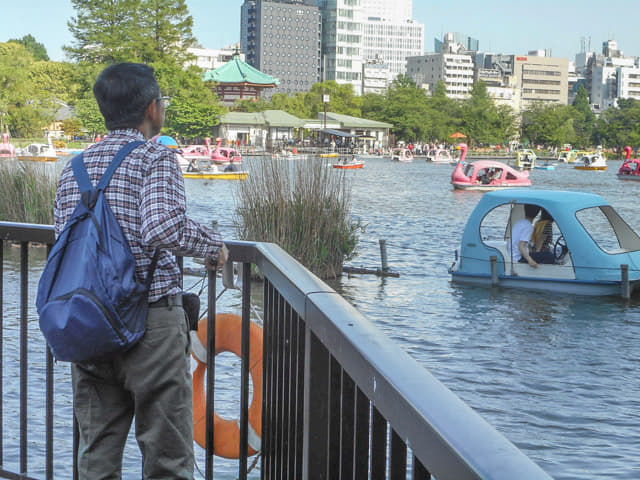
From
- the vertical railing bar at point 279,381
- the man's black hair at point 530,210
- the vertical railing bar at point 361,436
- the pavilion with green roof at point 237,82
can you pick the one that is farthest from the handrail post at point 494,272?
the pavilion with green roof at point 237,82

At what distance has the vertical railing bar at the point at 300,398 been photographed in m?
2.13

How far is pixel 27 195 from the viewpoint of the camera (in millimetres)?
15359

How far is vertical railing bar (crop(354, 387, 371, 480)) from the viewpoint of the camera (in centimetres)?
147

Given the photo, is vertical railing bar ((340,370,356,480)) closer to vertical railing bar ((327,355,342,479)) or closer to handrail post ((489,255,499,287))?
vertical railing bar ((327,355,342,479))

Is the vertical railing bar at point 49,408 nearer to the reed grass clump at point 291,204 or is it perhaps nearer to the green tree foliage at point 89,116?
the reed grass clump at point 291,204

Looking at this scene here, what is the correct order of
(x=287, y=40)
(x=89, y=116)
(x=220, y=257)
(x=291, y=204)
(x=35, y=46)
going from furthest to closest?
Result: (x=287, y=40)
(x=35, y=46)
(x=89, y=116)
(x=291, y=204)
(x=220, y=257)

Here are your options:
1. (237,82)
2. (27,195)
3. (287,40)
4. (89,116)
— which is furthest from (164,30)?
(287,40)

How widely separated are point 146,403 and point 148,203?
1.74ft

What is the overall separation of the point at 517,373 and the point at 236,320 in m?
6.19

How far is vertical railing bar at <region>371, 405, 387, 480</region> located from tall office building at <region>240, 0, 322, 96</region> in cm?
17730

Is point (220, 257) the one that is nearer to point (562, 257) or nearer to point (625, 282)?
point (625, 282)

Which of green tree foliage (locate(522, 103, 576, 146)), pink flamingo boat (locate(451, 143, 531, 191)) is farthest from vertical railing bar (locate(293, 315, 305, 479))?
Answer: green tree foliage (locate(522, 103, 576, 146))

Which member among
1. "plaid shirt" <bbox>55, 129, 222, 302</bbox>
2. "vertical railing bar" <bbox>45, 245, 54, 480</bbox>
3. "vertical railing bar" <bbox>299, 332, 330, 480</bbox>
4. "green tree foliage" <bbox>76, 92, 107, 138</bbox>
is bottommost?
"vertical railing bar" <bbox>45, 245, 54, 480</bbox>

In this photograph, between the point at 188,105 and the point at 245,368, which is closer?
the point at 245,368
